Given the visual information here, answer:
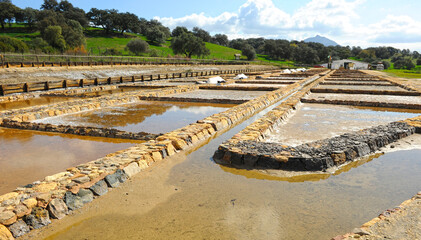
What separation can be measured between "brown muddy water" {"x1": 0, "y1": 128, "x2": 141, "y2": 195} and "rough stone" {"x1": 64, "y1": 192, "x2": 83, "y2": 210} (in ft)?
4.13

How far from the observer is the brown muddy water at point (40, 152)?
4863mm

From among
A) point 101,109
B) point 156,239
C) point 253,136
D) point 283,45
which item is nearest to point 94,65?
point 101,109

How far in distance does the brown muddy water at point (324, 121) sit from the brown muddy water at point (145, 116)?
298 cm

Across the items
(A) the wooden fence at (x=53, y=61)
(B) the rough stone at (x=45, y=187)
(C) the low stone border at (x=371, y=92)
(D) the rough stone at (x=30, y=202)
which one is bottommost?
(D) the rough stone at (x=30, y=202)

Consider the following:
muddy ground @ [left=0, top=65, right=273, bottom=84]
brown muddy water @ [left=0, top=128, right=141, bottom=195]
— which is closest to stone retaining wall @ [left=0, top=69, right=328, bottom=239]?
brown muddy water @ [left=0, top=128, right=141, bottom=195]

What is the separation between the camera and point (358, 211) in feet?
11.9

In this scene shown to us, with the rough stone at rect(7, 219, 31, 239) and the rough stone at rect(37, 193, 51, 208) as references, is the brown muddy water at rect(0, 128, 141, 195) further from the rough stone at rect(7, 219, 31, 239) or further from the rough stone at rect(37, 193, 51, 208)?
the rough stone at rect(7, 219, 31, 239)

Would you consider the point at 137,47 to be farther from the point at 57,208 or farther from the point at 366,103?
the point at 57,208

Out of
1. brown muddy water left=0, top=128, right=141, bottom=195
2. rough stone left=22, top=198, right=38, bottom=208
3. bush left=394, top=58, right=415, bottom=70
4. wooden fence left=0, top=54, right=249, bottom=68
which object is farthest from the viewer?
bush left=394, top=58, right=415, bottom=70

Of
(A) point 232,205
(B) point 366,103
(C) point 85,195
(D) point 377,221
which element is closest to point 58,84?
(C) point 85,195

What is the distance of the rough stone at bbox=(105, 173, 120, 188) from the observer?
4262 mm

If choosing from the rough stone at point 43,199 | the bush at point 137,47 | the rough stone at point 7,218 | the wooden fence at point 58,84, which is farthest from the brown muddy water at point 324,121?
the bush at point 137,47

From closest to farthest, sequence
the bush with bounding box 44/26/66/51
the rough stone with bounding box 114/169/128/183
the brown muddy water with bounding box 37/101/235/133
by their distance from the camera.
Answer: the rough stone with bounding box 114/169/128/183
the brown muddy water with bounding box 37/101/235/133
the bush with bounding box 44/26/66/51

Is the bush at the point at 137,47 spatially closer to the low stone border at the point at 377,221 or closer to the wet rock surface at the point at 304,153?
the wet rock surface at the point at 304,153
